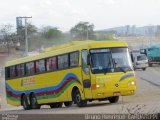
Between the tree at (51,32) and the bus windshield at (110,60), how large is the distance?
205ft

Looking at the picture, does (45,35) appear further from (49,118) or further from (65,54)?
(49,118)

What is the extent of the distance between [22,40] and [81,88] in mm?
66994

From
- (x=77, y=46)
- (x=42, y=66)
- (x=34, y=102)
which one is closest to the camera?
(x=77, y=46)

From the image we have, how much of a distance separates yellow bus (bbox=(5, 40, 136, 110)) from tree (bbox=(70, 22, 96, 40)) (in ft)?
214

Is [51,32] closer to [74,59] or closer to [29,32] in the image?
[29,32]

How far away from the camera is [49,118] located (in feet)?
53.7

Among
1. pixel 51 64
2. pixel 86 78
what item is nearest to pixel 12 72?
pixel 51 64

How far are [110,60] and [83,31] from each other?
74.2 metres

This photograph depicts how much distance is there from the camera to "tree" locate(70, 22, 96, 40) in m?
93.8

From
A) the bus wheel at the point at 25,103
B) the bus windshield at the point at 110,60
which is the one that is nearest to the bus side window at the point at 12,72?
the bus wheel at the point at 25,103

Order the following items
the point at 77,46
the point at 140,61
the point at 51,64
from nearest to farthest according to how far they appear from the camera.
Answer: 1. the point at 77,46
2. the point at 51,64
3. the point at 140,61

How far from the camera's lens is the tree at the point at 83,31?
3693 inches

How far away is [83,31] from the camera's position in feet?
318

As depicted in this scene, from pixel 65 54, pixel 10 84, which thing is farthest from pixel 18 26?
pixel 65 54
